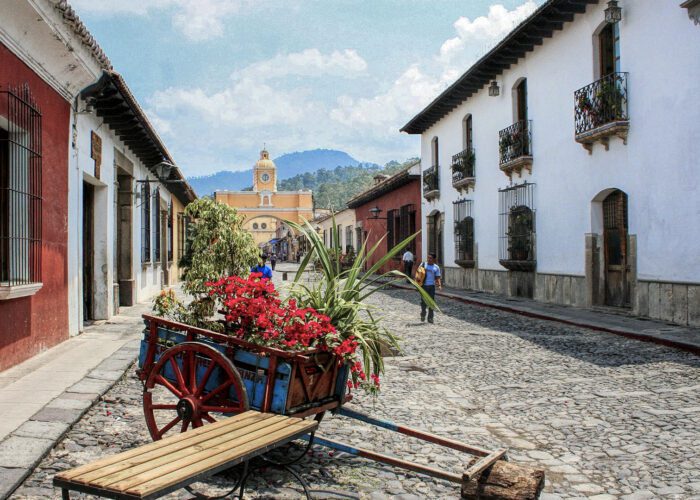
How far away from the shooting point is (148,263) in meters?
14.9

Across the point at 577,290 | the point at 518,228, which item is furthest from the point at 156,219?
the point at 577,290

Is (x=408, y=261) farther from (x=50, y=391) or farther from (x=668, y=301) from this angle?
(x=50, y=391)

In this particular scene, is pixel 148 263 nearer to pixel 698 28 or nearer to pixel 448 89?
pixel 448 89

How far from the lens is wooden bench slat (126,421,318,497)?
7.06 feet

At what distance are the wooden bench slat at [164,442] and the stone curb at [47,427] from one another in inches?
40.0

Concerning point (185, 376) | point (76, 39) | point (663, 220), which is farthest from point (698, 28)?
point (185, 376)

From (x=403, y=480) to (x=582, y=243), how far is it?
10.3m

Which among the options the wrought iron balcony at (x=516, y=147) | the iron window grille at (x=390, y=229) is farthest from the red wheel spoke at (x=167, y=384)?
the iron window grille at (x=390, y=229)

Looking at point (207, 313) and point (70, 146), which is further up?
point (70, 146)

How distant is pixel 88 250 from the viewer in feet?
33.6

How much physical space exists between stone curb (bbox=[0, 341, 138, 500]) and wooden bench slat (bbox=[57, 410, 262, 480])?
102 centimetres

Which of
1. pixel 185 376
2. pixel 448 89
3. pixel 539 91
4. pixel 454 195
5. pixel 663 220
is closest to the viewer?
pixel 185 376

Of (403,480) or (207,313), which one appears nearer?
(403,480)

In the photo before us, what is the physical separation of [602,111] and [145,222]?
9741mm
